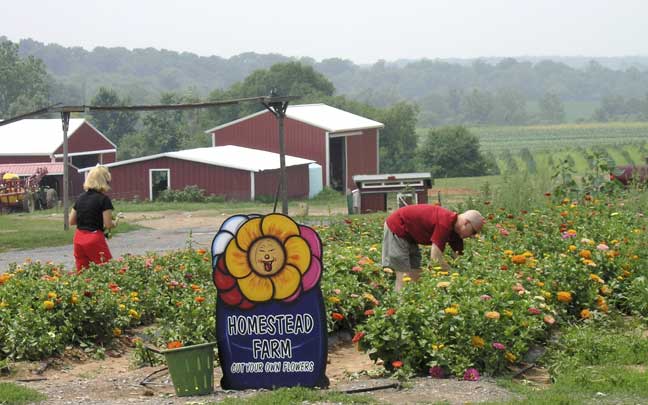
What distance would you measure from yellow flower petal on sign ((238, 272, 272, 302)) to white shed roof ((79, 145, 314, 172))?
110 ft

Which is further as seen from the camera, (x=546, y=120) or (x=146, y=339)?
(x=546, y=120)

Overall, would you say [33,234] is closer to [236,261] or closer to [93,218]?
[93,218]

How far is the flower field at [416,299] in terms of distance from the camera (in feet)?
22.5

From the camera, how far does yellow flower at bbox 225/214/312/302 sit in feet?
22.1

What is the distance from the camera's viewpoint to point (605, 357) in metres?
7.12

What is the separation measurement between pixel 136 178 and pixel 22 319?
34889 millimetres

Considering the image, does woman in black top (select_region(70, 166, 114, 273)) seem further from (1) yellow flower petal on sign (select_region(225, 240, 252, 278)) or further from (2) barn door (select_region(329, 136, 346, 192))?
(2) barn door (select_region(329, 136, 346, 192))

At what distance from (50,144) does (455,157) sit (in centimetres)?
3093

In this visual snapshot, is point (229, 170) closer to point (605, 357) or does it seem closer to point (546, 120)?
point (605, 357)

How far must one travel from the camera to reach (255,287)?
6.75m

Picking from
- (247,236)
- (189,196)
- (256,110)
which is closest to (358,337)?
(247,236)

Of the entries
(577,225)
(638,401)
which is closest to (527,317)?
(638,401)

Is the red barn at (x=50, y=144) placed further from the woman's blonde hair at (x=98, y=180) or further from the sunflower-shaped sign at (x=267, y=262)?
the sunflower-shaped sign at (x=267, y=262)

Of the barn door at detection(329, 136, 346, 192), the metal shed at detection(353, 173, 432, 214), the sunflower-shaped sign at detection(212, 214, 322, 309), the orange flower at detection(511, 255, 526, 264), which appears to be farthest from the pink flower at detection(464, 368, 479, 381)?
the barn door at detection(329, 136, 346, 192)
